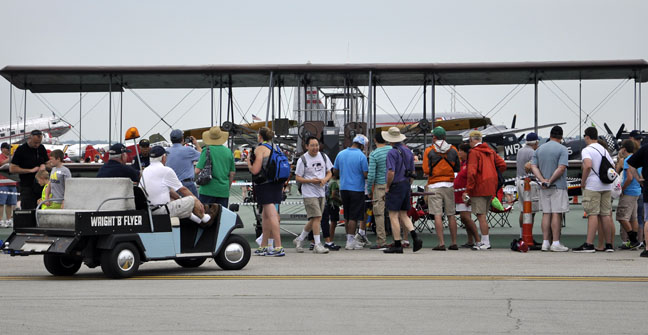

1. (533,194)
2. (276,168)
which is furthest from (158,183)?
(533,194)

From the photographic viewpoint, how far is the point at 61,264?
9.73 meters

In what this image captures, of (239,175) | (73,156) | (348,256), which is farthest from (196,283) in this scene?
(73,156)

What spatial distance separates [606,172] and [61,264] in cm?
758

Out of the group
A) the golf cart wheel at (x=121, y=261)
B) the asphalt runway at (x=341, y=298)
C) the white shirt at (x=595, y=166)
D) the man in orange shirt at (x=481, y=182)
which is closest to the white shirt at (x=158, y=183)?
the golf cart wheel at (x=121, y=261)

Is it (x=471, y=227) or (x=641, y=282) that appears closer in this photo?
(x=641, y=282)

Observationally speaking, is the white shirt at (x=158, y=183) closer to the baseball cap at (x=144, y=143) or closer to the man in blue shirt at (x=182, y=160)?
the man in blue shirt at (x=182, y=160)

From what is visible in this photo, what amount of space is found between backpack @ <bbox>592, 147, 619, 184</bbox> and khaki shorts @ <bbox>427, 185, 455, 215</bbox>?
7.23ft

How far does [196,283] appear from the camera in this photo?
8898 millimetres

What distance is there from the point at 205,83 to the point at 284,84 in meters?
2.10

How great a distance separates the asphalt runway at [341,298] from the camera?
248 inches

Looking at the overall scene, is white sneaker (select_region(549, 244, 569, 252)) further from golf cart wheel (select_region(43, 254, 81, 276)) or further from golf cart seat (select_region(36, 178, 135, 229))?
golf cart wheel (select_region(43, 254, 81, 276))

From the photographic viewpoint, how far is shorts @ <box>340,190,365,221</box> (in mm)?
13156

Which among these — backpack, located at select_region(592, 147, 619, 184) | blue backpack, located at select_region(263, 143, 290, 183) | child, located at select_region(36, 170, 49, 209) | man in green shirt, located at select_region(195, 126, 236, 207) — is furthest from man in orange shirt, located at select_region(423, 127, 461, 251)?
child, located at select_region(36, 170, 49, 209)

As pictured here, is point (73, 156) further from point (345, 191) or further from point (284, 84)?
point (345, 191)
